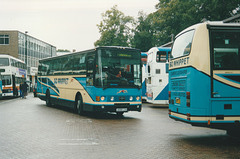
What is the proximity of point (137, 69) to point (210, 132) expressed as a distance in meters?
5.24

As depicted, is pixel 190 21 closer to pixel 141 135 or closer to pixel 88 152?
pixel 141 135

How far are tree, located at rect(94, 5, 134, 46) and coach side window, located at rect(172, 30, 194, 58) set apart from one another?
54548 mm

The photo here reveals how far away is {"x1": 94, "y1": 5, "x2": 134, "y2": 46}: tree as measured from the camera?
64375 mm

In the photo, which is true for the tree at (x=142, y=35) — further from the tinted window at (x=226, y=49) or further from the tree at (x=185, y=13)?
the tinted window at (x=226, y=49)

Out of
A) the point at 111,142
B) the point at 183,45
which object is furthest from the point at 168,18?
the point at 111,142

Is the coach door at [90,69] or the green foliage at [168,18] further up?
the green foliage at [168,18]

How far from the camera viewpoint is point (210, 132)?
1087cm

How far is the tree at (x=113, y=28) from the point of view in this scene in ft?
211

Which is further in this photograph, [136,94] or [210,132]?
[136,94]

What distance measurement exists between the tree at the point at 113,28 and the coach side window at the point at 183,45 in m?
54.5

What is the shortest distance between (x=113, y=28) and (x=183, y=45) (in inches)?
2253

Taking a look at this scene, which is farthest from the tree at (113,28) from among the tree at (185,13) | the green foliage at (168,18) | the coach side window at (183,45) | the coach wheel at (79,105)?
the coach side window at (183,45)

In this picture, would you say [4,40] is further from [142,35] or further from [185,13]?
[185,13]

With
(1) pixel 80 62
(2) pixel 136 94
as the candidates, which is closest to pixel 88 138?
(2) pixel 136 94
